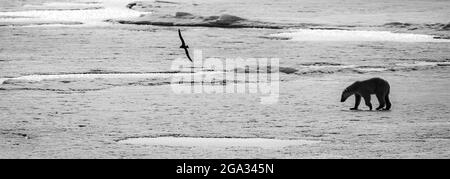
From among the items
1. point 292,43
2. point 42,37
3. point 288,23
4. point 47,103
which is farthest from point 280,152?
point 288,23

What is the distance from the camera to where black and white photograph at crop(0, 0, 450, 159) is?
30.2 ft

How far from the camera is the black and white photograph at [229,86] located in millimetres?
9219

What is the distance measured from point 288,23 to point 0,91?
11141 millimetres

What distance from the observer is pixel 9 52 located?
59.2 feet

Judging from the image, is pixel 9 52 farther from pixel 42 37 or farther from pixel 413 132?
pixel 413 132

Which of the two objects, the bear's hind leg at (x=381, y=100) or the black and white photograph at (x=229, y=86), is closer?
the black and white photograph at (x=229, y=86)

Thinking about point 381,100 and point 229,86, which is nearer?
point 381,100

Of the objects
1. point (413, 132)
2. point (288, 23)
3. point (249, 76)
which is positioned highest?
point (413, 132)

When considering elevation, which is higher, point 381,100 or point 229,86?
point 381,100

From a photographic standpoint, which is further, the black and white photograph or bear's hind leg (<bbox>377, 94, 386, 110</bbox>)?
bear's hind leg (<bbox>377, 94, 386, 110</bbox>)

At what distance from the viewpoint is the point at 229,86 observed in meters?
13.6
